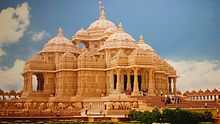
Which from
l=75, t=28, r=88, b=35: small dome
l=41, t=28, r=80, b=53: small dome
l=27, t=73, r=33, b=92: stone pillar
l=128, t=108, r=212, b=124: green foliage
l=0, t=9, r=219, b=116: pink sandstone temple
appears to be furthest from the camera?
l=75, t=28, r=88, b=35: small dome

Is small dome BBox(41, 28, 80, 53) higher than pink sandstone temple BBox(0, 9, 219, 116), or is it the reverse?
small dome BBox(41, 28, 80, 53)

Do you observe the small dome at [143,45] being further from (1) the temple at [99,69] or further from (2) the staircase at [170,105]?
(2) the staircase at [170,105]

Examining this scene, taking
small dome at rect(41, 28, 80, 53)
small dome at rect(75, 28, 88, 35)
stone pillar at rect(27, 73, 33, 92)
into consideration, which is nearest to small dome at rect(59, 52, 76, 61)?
small dome at rect(41, 28, 80, 53)

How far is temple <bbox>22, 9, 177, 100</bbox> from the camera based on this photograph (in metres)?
41.5

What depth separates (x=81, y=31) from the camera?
51.8 m

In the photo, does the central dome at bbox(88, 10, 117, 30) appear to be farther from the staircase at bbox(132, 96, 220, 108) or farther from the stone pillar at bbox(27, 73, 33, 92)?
the staircase at bbox(132, 96, 220, 108)

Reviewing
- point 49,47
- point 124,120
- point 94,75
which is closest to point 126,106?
point 124,120

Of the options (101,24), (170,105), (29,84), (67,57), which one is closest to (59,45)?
(67,57)

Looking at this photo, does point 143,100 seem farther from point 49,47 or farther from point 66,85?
point 49,47

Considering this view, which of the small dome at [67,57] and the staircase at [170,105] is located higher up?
the small dome at [67,57]

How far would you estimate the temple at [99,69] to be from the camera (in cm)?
4147

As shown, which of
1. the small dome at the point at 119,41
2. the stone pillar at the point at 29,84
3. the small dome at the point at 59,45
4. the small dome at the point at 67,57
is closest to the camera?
the small dome at the point at 119,41

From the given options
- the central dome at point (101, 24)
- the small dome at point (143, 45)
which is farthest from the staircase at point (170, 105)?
the central dome at point (101, 24)

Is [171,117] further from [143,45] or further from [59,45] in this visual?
[59,45]
